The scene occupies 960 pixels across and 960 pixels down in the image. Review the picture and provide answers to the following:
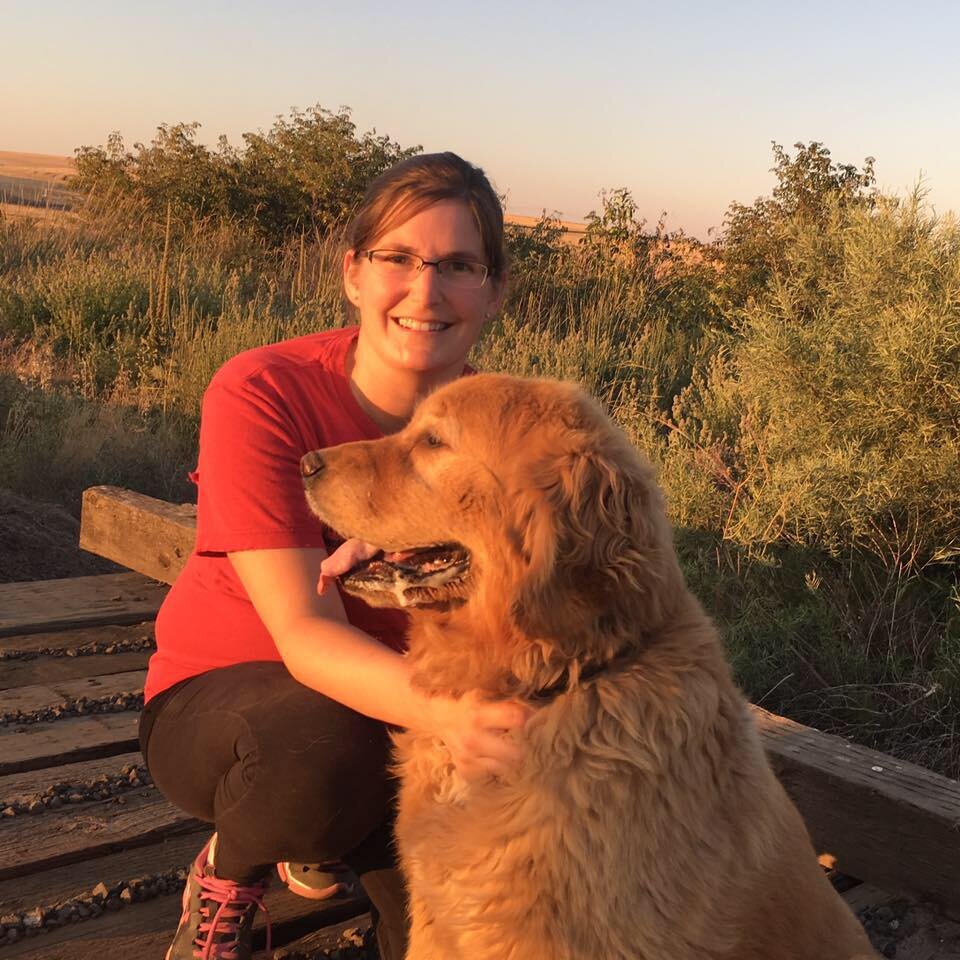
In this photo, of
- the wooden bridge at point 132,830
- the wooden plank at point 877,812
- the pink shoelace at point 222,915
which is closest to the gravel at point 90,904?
the wooden bridge at point 132,830

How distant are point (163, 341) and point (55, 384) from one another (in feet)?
3.28

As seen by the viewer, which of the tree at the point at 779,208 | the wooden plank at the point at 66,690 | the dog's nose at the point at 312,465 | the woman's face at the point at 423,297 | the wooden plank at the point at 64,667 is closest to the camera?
the dog's nose at the point at 312,465

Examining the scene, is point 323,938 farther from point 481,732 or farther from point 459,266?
point 459,266

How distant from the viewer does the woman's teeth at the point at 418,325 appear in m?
2.75

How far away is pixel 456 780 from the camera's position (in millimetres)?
2182

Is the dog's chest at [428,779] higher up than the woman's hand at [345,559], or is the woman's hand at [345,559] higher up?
the woman's hand at [345,559]

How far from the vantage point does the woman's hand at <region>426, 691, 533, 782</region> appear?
207 cm

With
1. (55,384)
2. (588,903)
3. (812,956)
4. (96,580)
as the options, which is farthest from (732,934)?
(55,384)

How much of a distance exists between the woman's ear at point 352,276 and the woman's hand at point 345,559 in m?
0.92

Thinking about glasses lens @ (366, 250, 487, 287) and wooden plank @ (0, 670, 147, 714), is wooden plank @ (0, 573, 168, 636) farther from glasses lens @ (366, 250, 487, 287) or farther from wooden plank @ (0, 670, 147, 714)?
glasses lens @ (366, 250, 487, 287)

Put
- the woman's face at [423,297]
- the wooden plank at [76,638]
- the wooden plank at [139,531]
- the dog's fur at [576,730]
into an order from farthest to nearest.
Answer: the wooden plank at [139,531] < the wooden plank at [76,638] < the woman's face at [423,297] < the dog's fur at [576,730]

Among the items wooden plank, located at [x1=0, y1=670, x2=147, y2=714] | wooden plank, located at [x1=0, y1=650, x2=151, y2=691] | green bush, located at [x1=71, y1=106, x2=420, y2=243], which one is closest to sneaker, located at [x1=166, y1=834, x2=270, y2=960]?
wooden plank, located at [x1=0, y1=670, x2=147, y2=714]

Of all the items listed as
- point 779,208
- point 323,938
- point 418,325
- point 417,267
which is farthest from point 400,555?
point 779,208

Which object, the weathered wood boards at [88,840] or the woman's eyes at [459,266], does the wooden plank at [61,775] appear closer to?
the weathered wood boards at [88,840]
